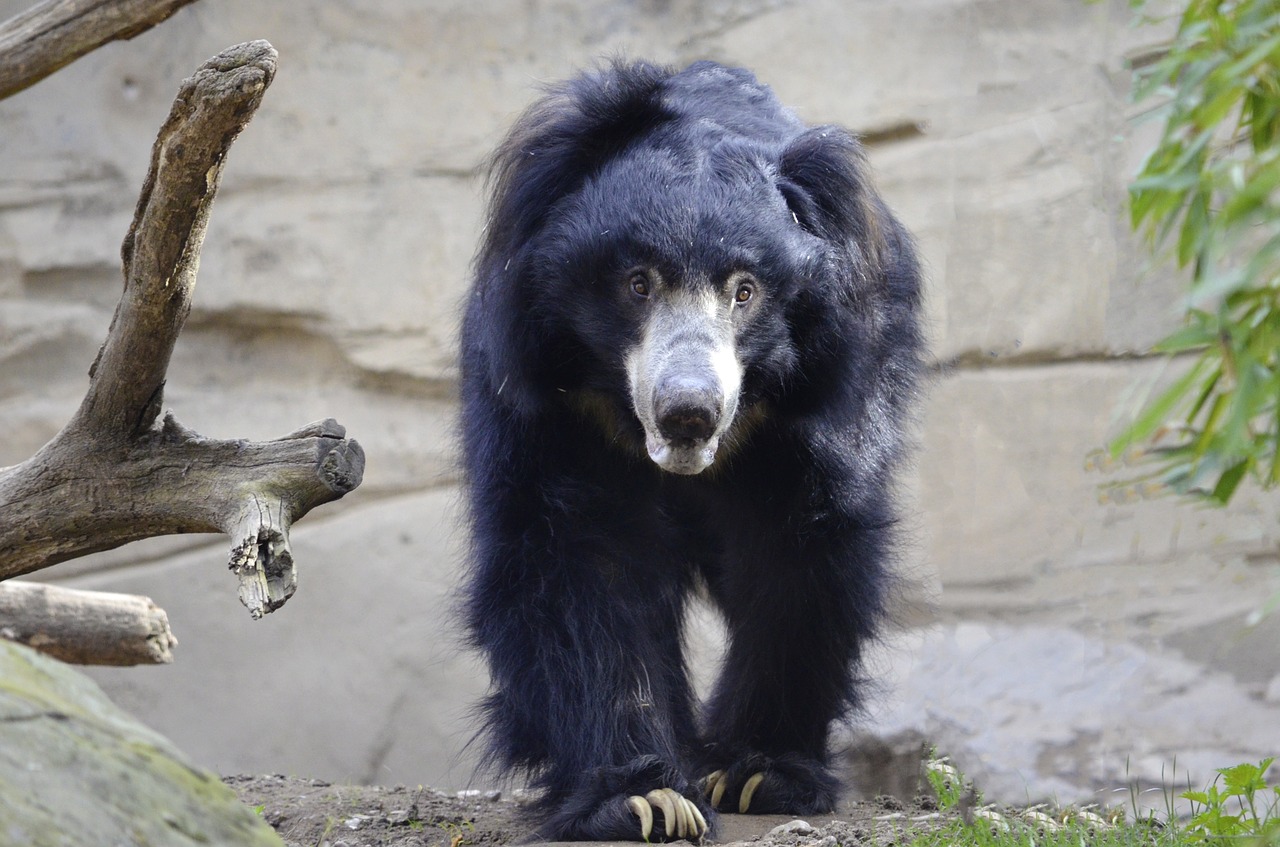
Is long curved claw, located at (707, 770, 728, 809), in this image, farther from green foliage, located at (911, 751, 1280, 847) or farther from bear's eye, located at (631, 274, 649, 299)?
bear's eye, located at (631, 274, 649, 299)

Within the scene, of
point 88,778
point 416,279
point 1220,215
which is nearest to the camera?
point 1220,215

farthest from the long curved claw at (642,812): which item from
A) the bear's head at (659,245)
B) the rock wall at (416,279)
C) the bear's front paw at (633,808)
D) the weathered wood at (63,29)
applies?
the rock wall at (416,279)

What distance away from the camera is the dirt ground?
2.97m

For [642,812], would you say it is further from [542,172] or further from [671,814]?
[542,172]

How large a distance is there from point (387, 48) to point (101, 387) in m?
3.90

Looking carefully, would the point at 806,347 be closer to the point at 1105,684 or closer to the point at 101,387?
the point at 101,387

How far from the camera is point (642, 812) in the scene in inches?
113

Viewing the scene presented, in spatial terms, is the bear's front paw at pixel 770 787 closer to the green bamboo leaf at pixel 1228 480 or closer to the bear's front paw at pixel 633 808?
the bear's front paw at pixel 633 808

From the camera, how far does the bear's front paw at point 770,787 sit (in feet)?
11.1

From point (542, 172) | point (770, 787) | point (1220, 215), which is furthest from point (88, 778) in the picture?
point (770, 787)

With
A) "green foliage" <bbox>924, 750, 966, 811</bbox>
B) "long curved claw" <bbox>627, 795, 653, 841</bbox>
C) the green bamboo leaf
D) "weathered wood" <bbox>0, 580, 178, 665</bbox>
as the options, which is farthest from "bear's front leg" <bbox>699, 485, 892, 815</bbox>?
the green bamboo leaf

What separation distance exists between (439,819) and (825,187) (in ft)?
6.14

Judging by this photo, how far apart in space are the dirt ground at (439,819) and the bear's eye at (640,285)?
46.4 inches

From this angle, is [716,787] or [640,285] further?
[716,787]
